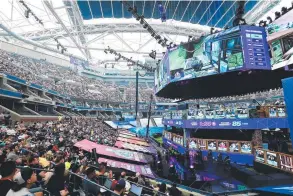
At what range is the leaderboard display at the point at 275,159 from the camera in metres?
12.5

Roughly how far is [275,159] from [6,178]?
14469mm

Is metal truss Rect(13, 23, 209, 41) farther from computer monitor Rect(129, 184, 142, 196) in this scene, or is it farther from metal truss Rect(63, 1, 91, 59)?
computer monitor Rect(129, 184, 142, 196)

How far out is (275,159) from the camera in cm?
1362

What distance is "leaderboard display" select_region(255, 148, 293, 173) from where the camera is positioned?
41.1ft

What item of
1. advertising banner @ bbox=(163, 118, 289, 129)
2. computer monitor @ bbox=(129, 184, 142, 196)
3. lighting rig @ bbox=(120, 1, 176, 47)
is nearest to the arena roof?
lighting rig @ bbox=(120, 1, 176, 47)

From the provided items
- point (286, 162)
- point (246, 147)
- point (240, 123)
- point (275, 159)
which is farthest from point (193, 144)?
point (286, 162)

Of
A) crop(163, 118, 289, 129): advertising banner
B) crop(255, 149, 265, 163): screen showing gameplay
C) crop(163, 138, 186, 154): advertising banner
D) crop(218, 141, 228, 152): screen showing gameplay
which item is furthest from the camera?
crop(163, 138, 186, 154): advertising banner

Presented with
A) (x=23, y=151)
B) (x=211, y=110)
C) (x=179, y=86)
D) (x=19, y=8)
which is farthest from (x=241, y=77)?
(x=19, y=8)

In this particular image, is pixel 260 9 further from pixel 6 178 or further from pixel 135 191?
pixel 6 178

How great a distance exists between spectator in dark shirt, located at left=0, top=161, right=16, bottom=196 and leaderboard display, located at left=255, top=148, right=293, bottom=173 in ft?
44.4

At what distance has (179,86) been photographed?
26.5 metres

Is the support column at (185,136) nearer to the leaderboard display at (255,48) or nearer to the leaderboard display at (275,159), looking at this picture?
the leaderboard display at (275,159)

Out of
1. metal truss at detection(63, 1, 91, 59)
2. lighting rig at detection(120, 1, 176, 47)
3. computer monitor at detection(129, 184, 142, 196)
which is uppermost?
metal truss at detection(63, 1, 91, 59)

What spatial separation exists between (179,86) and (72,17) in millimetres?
21848
